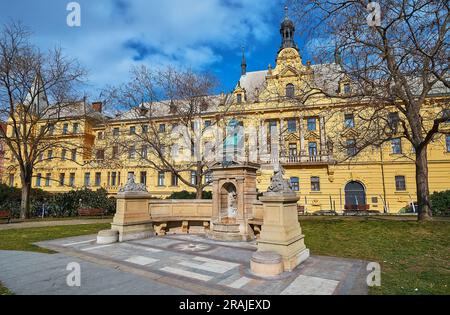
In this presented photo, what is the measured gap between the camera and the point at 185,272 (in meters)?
6.93

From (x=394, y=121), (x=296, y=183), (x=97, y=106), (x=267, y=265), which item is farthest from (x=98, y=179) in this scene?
(x=267, y=265)

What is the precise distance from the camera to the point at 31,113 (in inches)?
871

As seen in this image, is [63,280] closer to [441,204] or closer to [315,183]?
[441,204]

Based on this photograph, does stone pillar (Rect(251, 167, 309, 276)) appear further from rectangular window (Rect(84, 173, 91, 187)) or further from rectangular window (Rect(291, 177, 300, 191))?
rectangular window (Rect(84, 173, 91, 187))

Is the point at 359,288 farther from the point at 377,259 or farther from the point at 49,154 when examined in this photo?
the point at 49,154

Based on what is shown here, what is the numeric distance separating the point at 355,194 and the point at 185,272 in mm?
27334

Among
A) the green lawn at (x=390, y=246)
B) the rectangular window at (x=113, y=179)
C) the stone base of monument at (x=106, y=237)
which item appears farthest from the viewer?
the rectangular window at (x=113, y=179)

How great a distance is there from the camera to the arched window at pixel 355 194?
95.7 ft

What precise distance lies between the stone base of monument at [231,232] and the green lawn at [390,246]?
8.68ft

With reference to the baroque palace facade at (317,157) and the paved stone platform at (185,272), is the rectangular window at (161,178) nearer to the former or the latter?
the baroque palace facade at (317,157)

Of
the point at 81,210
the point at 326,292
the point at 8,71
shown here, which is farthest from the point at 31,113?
the point at 326,292

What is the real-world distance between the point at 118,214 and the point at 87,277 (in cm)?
572

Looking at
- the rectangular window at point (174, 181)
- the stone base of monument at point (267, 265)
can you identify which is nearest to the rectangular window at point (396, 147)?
the rectangular window at point (174, 181)
